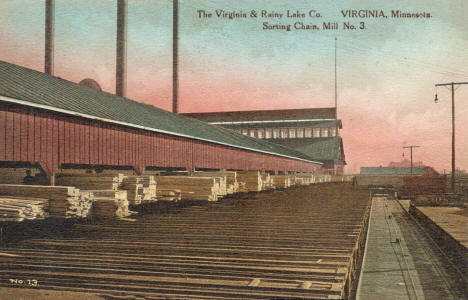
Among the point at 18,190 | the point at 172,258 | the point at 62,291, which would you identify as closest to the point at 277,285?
the point at 172,258

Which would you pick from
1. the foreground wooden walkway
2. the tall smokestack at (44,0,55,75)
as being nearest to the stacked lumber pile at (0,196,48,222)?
the foreground wooden walkway

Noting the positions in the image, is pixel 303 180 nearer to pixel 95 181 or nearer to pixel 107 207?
pixel 95 181

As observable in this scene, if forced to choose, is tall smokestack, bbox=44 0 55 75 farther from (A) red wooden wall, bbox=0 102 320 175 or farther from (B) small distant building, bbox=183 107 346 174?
(B) small distant building, bbox=183 107 346 174

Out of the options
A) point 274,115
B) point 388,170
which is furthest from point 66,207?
point 388,170

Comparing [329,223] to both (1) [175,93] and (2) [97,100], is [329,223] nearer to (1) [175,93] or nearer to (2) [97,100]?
(2) [97,100]

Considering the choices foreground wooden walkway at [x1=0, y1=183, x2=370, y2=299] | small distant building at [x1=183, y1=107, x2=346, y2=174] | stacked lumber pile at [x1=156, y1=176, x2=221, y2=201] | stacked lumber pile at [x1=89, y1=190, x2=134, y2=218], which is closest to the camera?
foreground wooden walkway at [x1=0, y1=183, x2=370, y2=299]

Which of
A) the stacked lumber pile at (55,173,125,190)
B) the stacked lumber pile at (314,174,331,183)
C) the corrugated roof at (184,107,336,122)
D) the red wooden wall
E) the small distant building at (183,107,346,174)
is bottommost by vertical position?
the stacked lumber pile at (314,174,331,183)
